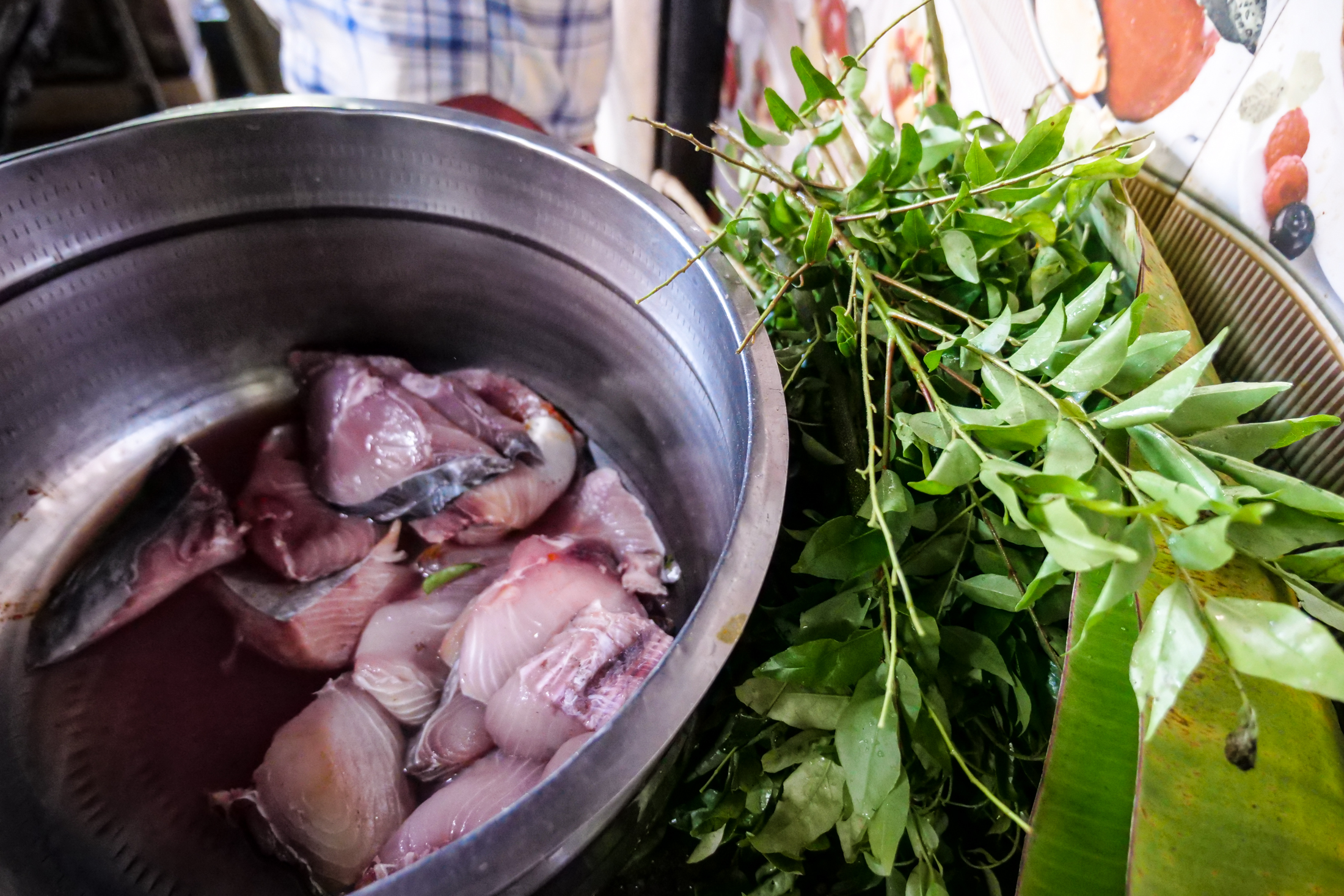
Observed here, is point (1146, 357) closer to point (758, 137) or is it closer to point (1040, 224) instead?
point (1040, 224)

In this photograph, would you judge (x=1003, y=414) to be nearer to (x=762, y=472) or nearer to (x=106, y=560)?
(x=762, y=472)

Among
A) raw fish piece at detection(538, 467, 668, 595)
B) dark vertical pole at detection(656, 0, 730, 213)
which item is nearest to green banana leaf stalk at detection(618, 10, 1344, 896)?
raw fish piece at detection(538, 467, 668, 595)

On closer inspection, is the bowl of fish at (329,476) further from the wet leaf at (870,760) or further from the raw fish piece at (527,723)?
the wet leaf at (870,760)

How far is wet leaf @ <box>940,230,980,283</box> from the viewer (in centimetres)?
55

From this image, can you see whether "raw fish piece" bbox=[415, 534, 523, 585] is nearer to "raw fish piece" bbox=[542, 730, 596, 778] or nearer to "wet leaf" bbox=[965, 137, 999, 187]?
"raw fish piece" bbox=[542, 730, 596, 778]

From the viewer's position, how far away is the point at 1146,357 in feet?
1.41

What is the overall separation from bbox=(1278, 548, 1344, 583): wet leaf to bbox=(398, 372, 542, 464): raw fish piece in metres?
0.75

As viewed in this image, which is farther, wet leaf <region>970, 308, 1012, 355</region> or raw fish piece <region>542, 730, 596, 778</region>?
raw fish piece <region>542, 730, 596, 778</region>

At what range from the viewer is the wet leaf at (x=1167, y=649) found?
0.32 meters

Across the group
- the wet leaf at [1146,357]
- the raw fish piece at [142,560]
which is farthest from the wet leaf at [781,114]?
the raw fish piece at [142,560]

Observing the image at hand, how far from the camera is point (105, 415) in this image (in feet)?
3.27

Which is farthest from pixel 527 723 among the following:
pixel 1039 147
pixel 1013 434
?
pixel 1039 147

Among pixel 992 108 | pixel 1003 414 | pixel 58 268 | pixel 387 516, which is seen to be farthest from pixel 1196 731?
pixel 58 268

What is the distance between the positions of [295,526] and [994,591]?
78cm
